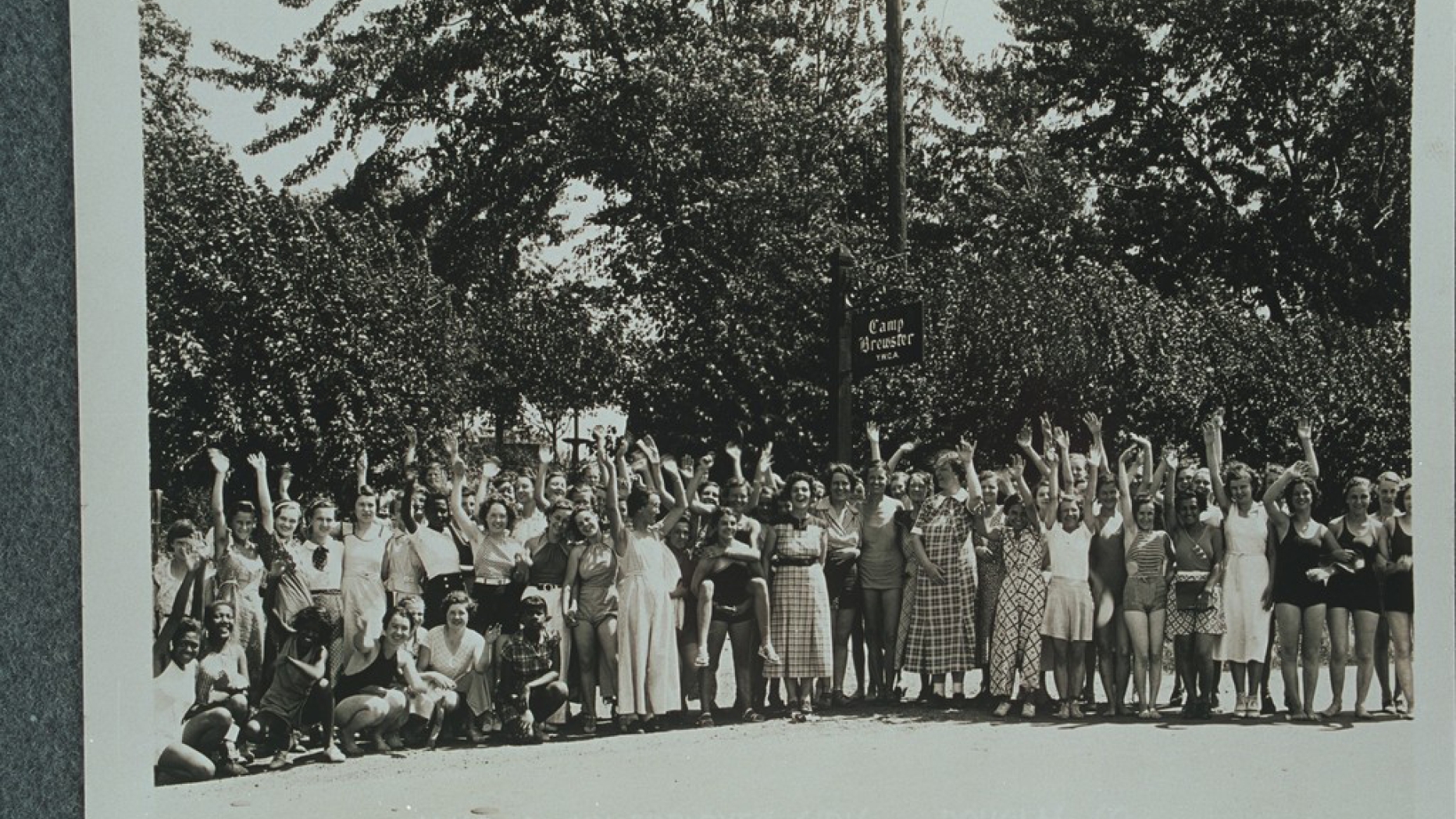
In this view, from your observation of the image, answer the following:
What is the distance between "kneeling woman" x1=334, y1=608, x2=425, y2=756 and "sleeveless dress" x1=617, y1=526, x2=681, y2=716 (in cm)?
69

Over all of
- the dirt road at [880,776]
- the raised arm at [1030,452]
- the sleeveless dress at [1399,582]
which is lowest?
the dirt road at [880,776]

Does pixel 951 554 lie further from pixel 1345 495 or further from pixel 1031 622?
pixel 1345 495

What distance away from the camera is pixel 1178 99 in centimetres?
569

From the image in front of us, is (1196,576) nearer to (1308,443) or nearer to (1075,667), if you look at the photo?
(1075,667)

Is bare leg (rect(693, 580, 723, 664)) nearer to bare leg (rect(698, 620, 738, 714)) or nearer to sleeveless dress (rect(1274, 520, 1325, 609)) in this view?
bare leg (rect(698, 620, 738, 714))

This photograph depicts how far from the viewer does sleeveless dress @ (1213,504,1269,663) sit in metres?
5.24

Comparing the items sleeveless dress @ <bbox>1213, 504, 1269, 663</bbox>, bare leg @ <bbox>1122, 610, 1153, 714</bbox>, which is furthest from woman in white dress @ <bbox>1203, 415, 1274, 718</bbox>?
bare leg @ <bbox>1122, 610, 1153, 714</bbox>

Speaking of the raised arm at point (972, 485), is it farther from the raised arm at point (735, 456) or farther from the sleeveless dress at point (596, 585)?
the sleeveless dress at point (596, 585)

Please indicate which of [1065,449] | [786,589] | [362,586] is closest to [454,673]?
[362,586]

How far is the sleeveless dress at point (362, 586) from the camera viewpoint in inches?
195

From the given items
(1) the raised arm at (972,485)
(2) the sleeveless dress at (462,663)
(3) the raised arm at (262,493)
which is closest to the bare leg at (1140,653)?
(1) the raised arm at (972,485)

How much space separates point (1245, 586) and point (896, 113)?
6.78ft

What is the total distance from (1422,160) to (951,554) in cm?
201

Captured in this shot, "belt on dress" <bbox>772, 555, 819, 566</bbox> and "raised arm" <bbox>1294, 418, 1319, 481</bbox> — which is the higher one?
"raised arm" <bbox>1294, 418, 1319, 481</bbox>
